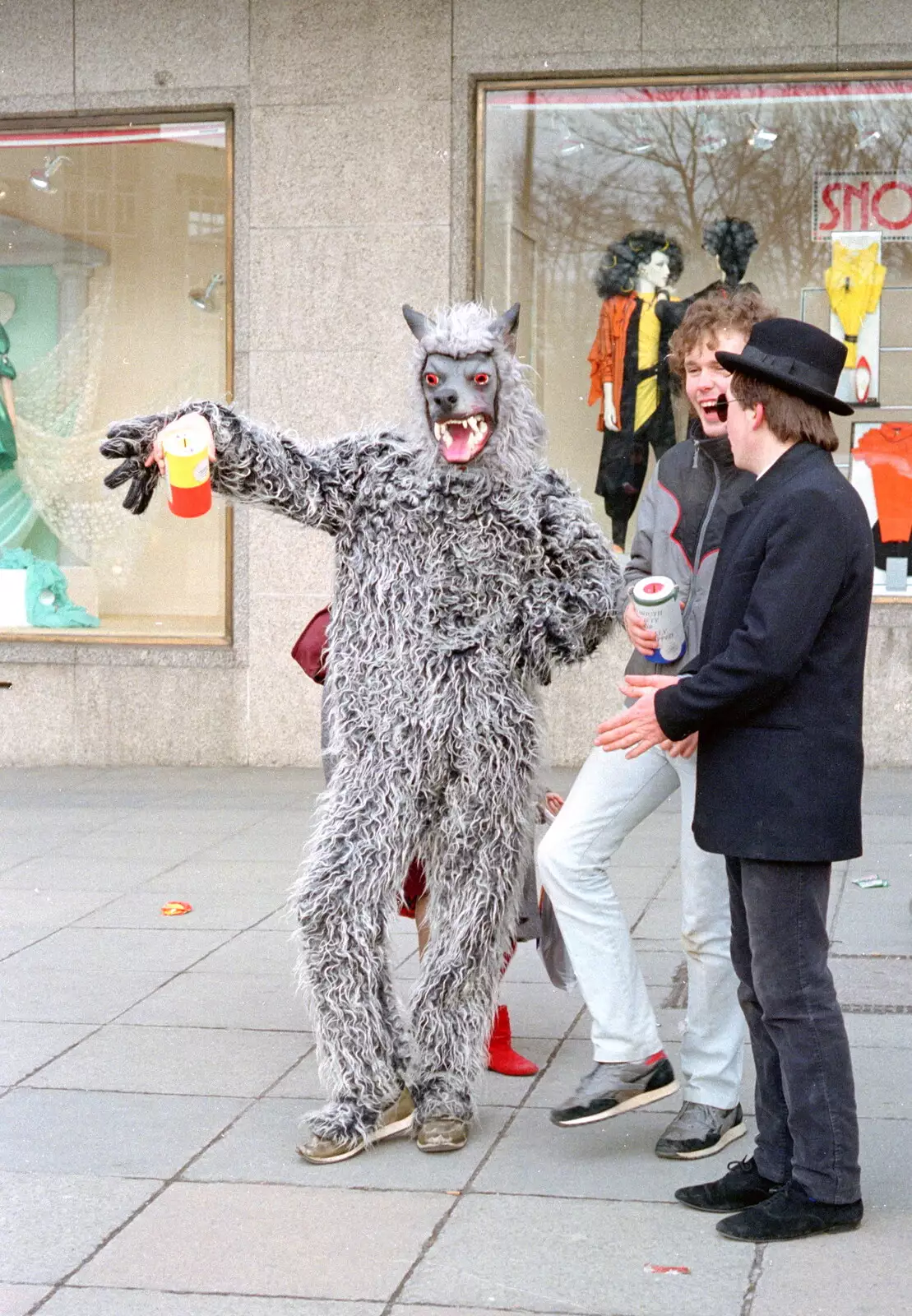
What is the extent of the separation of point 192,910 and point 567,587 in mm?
2935

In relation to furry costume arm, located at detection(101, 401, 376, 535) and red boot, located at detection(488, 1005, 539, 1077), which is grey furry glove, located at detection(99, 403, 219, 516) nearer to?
furry costume arm, located at detection(101, 401, 376, 535)

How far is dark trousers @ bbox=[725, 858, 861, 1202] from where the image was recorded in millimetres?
3496

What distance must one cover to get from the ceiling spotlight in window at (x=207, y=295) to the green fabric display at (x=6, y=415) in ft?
4.16

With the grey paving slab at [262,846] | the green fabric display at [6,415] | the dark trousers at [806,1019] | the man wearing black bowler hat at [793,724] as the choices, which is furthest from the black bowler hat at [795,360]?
the green fabric display at [6,415]

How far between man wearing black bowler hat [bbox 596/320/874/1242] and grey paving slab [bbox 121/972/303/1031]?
188 centimetres

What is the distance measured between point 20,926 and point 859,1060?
125 inches

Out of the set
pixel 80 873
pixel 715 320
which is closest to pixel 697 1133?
pixel 715 320

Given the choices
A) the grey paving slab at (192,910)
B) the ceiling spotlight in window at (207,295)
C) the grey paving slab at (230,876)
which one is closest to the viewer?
the grey paving slab at (192,910)

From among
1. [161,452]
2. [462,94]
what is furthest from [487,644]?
[462,94]

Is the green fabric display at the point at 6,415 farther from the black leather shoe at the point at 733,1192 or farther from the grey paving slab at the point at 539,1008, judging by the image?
the black leather shoe at the point at 733,1192

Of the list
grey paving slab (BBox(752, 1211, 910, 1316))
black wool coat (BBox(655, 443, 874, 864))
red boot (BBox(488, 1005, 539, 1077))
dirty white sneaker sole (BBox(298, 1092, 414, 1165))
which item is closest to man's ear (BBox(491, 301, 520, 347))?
black wool coat (BBox(655, 443, 874, 864))

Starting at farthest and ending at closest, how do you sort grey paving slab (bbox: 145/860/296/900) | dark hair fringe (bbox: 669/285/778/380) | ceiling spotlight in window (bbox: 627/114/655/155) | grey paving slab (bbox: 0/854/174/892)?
ceiling spotlight in window (bbox: 627/114/655/155) < grey paving slab (bbox: 0/854/174/892) < grey paving slab (bbox: 145/860/296/900) < dark hair fringe (bbox: 669/285/778/380)

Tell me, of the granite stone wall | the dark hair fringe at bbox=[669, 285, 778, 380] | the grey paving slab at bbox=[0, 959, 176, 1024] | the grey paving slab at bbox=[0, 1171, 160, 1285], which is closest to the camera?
the grey paving slab at bbox=[0, 1171, 160, 1285]

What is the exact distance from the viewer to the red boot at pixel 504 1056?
4.71m
